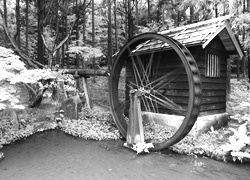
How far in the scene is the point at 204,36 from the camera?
17.0 feet

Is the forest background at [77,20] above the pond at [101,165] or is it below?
above

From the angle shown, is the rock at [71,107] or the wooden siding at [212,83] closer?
the wooden siding at [212,83]

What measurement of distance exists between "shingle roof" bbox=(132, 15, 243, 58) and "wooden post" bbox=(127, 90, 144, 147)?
1.73 m

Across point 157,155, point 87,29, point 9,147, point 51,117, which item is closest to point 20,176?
point 9,147

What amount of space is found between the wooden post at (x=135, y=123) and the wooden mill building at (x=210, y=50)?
1698 mm

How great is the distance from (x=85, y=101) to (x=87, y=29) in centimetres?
731

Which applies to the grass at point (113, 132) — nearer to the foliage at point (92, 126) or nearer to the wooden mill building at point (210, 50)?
the foliage at point (92, 126)

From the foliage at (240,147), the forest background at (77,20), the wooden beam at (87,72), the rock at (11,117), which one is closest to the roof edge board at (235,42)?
the forest background at (77,20)

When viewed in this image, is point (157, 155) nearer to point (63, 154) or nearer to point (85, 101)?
point (63, 154)

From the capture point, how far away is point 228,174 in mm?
3848

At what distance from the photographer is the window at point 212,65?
617 cm

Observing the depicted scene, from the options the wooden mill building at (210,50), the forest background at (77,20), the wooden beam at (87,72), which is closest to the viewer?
the wooden mill building at (210,50)

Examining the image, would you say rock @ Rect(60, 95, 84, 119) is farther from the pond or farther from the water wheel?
the pond

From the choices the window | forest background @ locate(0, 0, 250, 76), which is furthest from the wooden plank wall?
forest background @ locate(0, 0, 250, 76)
